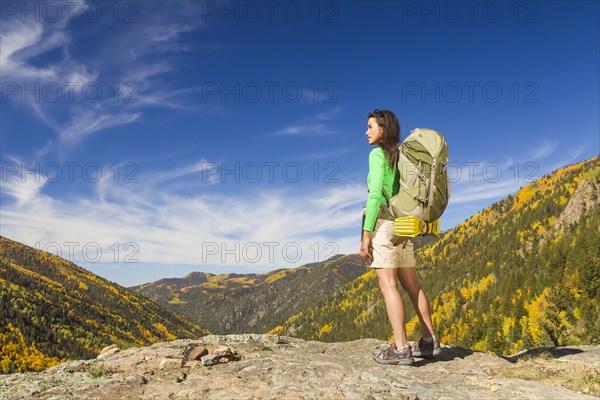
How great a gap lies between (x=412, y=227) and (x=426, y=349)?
106 inches

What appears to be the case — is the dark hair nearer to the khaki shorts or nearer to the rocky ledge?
the khaki shorts

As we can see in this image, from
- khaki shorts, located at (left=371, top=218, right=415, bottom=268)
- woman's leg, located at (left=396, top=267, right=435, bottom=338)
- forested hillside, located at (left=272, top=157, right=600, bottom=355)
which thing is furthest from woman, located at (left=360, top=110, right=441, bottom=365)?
forested hillside, located at (left=272, top=157, right=600, bottom=355)

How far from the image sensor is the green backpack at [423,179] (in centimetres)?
625

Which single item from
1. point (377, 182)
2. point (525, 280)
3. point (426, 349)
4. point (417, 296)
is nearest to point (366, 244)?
point (377, 182)

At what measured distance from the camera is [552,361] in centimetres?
751

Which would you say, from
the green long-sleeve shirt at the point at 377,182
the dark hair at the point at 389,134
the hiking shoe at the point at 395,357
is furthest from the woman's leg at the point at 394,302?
the dark hair at the point at 389,134

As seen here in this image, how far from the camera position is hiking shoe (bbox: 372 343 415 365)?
21.4ft

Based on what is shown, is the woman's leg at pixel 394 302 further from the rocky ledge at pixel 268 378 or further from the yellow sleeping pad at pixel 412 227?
the yellow sleeping pad at pixel 412 227

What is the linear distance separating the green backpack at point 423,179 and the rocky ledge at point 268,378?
2.45 m

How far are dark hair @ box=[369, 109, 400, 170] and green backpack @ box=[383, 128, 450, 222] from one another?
0.19 m

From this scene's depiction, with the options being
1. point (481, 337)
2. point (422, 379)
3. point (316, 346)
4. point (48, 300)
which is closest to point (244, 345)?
point (316, 346)

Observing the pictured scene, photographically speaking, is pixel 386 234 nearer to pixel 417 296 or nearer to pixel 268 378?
pixel 417 296

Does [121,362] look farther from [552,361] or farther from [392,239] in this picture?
[552,361]

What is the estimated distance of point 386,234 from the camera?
6.57m
